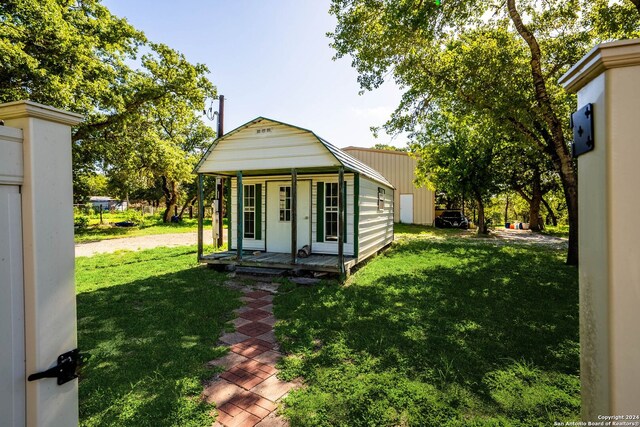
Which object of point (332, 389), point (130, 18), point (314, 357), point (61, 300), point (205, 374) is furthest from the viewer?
point (130, 18)

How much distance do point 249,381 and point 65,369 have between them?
1978 millimetres

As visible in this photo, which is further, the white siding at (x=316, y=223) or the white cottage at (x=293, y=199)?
the white siding at (x=316, y=223)

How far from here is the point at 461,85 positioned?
8.64 meters

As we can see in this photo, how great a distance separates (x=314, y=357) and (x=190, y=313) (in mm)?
2388

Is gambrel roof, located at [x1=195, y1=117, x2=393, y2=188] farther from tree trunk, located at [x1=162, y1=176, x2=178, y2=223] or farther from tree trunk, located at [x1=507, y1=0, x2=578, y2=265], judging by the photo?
tree trunk, located at [x1=162, y1=176, x2=178, y2=223]

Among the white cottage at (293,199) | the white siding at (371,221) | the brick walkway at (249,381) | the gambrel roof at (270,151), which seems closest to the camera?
the brick walkway at (249,381)

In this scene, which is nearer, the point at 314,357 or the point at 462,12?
the point at 314,357

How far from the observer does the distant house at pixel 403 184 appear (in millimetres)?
22656

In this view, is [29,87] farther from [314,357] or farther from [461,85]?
[461,85]

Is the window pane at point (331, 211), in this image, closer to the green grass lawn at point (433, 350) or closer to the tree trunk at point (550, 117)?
the green grass lawn at point (433, 350)

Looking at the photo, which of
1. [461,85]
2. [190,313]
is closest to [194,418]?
[190,313]

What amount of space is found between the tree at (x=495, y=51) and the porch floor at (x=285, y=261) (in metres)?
5.94

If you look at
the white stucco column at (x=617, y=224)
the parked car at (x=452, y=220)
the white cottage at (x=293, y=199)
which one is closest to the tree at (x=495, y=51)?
the white cottage at (x=293, y=199)

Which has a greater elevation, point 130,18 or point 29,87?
point 130,18
